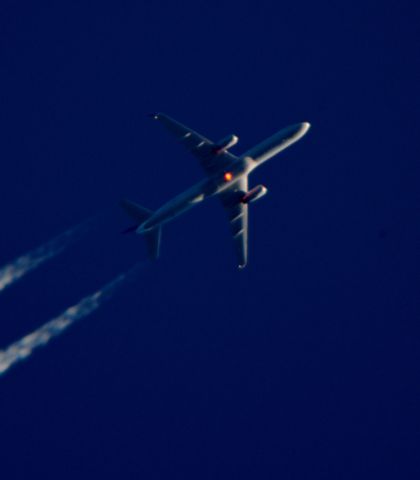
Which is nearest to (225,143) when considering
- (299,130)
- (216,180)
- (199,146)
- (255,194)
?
(199,146)

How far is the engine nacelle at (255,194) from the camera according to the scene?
3201 inches

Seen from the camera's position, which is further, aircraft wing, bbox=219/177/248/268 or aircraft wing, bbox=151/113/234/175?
aircraft wing, bbox=219/177/248/268

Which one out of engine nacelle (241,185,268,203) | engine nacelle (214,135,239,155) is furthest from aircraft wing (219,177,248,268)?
engine nacelle (214,135,239,155)

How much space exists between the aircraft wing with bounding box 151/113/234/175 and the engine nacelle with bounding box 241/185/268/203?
4459 millimetres

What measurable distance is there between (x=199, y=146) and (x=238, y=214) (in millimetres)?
10217

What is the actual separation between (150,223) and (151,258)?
538 cm

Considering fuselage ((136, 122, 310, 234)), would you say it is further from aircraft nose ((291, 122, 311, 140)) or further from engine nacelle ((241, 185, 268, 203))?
engine nacelle ((241, 185, 268, 203))

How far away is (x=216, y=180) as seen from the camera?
80.8 meters

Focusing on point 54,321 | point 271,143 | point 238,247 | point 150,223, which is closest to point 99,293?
point 54,321

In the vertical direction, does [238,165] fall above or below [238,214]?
above

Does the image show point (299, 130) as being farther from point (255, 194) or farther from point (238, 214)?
point (238, 214)

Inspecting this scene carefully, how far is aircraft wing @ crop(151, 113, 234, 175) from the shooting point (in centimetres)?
7912

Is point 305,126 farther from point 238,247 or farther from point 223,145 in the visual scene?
point 238,247

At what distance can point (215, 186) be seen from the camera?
8062 cm
